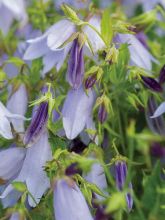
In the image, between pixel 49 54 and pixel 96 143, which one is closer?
pixel 96 143

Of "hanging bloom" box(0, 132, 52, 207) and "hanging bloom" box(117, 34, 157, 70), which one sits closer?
"hanging bloom" box(0, 132, 52, 207)

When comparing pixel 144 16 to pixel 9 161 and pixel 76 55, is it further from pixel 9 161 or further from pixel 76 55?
pixel 9 161

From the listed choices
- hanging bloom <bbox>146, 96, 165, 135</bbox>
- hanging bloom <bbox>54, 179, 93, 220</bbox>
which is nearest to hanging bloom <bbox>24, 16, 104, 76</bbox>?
hanging bloom <bbox>146, 96, 165, 135</bbox>

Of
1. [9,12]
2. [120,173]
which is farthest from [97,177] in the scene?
[9,12]

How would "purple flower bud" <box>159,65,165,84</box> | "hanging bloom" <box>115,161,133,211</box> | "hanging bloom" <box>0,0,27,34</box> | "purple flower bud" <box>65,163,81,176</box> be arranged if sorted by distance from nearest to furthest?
"purple flower bud" <box>65,163,81,176</box>
"hanging bloom" <box>115,161,133,211</box>
"purple flower bud" <box>159,65,165,84</box>
"hanging bloom" <box>0,0,27,34</box>

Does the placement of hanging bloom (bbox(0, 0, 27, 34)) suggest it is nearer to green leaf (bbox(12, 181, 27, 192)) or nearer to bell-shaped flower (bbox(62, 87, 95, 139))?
bell-shaped flower (bbox(62, 87, 95, 139))

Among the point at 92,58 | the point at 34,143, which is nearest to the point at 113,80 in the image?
the point at 92,58

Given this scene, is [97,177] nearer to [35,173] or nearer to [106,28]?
[35,173]
